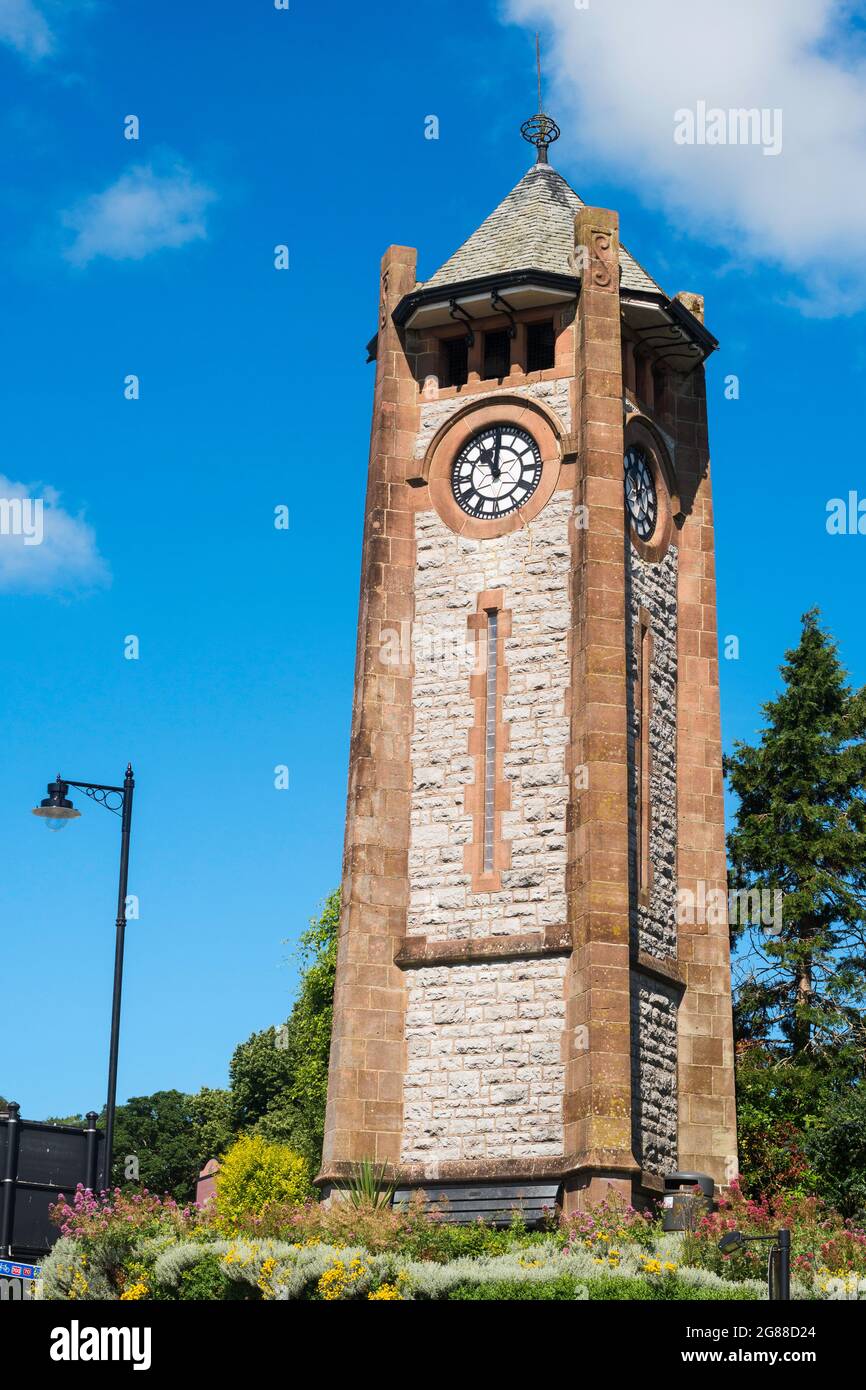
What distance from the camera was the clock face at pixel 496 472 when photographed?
36.5 metres

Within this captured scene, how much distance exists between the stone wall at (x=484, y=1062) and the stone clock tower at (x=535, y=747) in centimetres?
5

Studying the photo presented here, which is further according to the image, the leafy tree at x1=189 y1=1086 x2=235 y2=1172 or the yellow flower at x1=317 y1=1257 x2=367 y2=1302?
the leafy tree at x1=189 y1=1086 x2=235 y2=1172

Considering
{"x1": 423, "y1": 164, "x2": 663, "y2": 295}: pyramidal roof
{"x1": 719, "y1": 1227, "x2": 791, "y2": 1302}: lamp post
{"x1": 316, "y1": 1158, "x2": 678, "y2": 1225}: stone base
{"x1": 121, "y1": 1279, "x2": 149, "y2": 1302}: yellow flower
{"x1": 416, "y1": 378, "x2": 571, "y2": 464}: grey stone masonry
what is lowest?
{"x1": 121, "y1": 1279, "x2": 149, "y2": 1302}: yellow flower

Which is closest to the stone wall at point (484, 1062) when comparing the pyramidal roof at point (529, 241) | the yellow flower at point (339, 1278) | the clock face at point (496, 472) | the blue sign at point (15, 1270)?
the yellow flower at point (339, 1278)

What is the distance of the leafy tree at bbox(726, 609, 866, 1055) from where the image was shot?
45.2m

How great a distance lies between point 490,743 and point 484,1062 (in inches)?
236

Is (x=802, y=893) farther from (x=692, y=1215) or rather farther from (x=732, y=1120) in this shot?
(x=692, y=1215)

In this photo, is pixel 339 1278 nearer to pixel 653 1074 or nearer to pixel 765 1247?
pixel 765 1247

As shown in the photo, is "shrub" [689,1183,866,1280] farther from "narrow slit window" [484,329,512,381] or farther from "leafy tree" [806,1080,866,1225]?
"narrow slit window" [484,329,512,381]

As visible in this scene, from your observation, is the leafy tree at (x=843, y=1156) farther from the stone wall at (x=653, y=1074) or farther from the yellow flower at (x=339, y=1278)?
the yellow flower at (x=339, y=1278)

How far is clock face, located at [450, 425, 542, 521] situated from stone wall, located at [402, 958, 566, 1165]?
360 inches

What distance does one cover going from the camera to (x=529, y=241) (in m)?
38.3

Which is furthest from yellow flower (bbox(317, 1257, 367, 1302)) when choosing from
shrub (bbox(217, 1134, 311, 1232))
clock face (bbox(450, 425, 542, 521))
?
shrub (bbox(217, 1134, 311, 1232))
